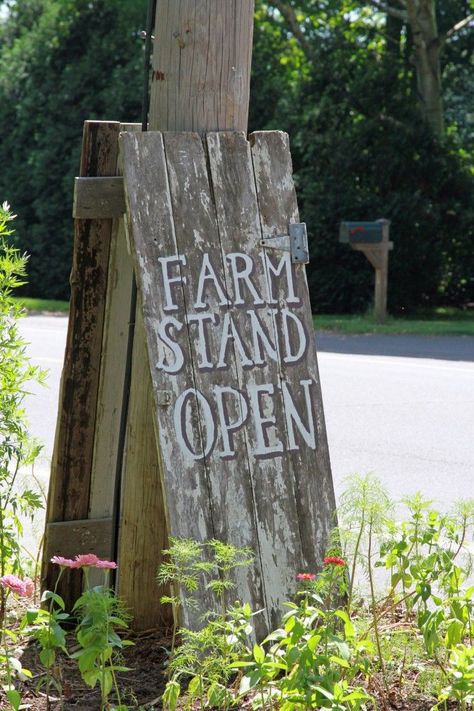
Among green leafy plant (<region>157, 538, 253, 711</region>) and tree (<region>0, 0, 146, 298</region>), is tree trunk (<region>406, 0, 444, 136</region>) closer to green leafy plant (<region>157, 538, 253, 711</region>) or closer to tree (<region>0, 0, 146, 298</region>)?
tree (<region>0, 0, 146, 298</region>)

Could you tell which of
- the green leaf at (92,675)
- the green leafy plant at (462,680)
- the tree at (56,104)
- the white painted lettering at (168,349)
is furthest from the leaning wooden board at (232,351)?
the tree at (56,104)

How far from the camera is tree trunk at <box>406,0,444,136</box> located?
19734mm

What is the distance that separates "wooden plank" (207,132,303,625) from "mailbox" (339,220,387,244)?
44.1ft

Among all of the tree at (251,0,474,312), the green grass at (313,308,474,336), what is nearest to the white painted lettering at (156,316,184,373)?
the green grass at (313,308,474,336)

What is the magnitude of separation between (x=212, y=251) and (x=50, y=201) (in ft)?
73.1

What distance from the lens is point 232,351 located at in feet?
11.3

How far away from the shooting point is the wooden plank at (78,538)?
3.80 meters

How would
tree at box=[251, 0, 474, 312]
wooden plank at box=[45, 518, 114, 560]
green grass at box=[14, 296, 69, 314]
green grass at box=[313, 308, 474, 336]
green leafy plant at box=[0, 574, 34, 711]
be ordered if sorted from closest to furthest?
green leafy plant at box=[0, 574, 34, 711]
wooden plank at box=[45, 518, 114, 560]
green grass at box=[313, 308, 474, 336]
tree at box=[251, 0, 474, 312]
green grass at box=[14, 296, 69, 314]

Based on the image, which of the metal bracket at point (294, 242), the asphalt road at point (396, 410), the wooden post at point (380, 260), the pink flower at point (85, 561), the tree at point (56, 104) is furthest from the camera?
the tree at point (56, 104)

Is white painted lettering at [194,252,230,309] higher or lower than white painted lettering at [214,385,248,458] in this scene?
higher

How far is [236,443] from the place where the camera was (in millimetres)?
3418

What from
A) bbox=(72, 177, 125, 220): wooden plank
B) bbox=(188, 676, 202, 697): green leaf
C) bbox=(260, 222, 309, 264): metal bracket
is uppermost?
bbox=(72, 177, 125, 220): wooden plank

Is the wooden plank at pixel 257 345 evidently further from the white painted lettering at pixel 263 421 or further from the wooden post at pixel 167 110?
the wooden post at pixel 167 110

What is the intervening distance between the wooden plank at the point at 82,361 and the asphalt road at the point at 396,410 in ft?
1.07
